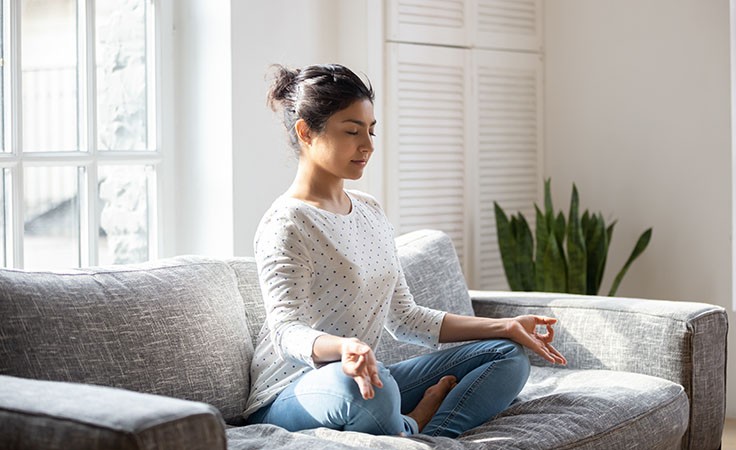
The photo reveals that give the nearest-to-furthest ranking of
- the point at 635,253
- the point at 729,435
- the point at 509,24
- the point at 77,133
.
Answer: the point at 77,133, the point at 729,435, the point at 635,253, the point at 509,24

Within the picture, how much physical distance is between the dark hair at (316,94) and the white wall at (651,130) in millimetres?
2011

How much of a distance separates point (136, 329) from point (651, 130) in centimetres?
259

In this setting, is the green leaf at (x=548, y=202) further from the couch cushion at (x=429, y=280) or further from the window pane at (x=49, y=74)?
the window pane at (x=49, y=74)

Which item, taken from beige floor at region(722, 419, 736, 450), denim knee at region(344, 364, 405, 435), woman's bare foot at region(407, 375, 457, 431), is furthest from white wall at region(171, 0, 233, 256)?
beige floor at region(722, 419, 736, 450)

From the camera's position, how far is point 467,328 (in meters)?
2.59

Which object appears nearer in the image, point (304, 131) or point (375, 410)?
point (375, 410)

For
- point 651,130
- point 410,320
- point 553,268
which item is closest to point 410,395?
point 410,320

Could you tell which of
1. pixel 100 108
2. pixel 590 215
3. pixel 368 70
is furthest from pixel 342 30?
pixel 590 215

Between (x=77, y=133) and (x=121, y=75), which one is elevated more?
(x=121, y=75)

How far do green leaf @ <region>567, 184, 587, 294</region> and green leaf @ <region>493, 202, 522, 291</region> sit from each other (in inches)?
7.9

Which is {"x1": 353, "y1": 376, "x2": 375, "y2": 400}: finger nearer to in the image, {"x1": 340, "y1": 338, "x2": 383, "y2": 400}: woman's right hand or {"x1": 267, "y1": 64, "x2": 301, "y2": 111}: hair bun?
{"x1": 340, "y1": 338, "x2": 383, "y2": 400}: woman's right hand

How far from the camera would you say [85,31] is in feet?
10.4

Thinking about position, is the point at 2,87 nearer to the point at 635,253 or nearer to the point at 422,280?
the point at 422,280

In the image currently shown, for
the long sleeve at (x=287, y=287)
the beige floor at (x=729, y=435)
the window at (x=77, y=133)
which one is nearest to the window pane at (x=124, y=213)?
the window at (x=77, y=133)
